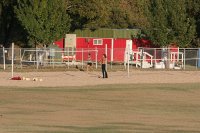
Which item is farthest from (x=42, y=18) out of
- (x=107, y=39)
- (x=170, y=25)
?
(x=107, y=39)

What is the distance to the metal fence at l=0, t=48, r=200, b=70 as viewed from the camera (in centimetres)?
5706

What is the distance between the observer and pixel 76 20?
2667 inches

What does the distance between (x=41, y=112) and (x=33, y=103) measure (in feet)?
13.5

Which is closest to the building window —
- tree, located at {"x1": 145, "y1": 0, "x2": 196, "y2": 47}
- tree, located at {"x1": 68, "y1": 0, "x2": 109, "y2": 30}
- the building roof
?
the building roof

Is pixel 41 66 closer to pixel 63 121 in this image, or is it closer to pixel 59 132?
pixel 63 121

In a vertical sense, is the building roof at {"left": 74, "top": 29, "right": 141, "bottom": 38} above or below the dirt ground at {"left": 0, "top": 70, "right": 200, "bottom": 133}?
above

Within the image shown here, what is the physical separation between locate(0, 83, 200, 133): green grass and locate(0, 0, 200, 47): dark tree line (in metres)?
21.8

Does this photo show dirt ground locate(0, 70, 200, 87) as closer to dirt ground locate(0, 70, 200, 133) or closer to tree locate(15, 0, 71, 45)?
dirt ground locate(0, 70, 200, 133)

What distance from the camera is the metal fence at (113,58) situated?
57.1 meters

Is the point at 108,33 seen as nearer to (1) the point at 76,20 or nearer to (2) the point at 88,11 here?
(1) the point at 76,20

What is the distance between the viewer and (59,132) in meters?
15.5

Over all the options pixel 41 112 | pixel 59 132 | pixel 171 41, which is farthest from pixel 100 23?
pixel 59 132

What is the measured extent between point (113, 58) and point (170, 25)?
696cm

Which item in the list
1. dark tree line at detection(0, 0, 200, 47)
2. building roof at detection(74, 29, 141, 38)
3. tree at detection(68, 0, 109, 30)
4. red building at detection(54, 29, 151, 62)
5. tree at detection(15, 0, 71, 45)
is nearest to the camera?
tree at detection(15, 0, 71, 45)
